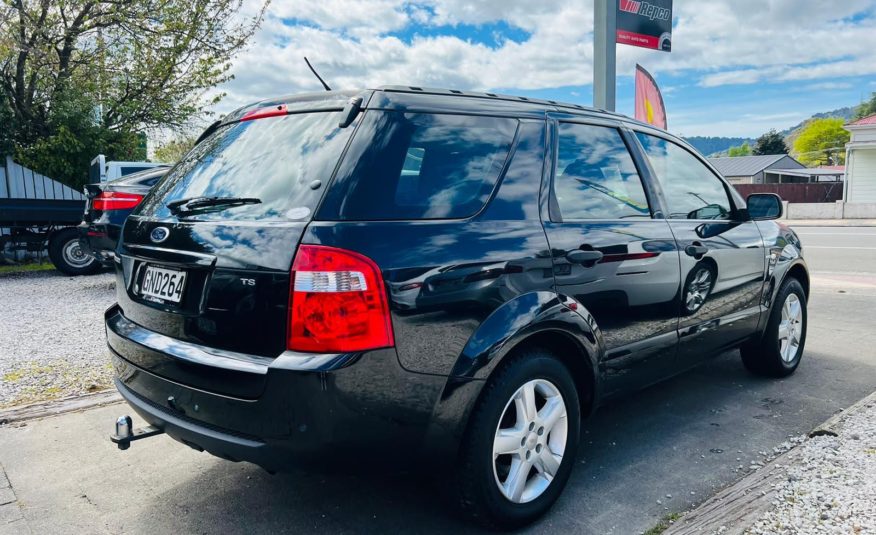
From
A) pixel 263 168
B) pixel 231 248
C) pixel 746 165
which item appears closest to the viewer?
pixel 231 248

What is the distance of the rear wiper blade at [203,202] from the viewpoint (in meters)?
2.62

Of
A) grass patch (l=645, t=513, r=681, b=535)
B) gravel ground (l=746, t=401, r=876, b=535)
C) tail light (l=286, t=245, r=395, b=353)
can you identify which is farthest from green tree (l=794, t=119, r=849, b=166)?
tail light (l=286, t=245, r=395, b=353)

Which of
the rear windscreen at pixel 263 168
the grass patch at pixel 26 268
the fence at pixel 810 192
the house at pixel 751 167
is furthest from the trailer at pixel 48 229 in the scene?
the house at pixel 751 167

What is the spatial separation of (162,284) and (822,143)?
5399 inches

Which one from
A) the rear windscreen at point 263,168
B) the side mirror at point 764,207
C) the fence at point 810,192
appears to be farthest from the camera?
the fence at point 810,192

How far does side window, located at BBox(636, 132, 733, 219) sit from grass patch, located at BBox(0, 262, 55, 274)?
1110 cm

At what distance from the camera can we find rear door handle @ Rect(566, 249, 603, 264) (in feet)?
Answer: 9.69

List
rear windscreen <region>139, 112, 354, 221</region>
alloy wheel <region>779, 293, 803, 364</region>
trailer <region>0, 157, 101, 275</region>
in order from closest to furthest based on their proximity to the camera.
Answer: rear windscreen <region>139, 112, 354, 221</region> < alloy wheel <region>779, 293, 803, 364</region> < trailer <region>0, 157, 101, 275</region>

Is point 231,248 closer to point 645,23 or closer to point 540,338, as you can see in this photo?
point 540,338

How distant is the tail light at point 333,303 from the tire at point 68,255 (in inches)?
382

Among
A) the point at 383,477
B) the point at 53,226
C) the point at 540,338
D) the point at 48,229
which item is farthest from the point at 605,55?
the point at 48,229

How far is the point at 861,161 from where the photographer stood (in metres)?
33.2

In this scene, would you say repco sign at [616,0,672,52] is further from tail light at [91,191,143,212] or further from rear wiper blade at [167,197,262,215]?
rear wiper blade at [167,197,262,215]

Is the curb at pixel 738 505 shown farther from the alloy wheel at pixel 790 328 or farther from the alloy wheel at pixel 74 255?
the alloy wheel at pixel 74 255
